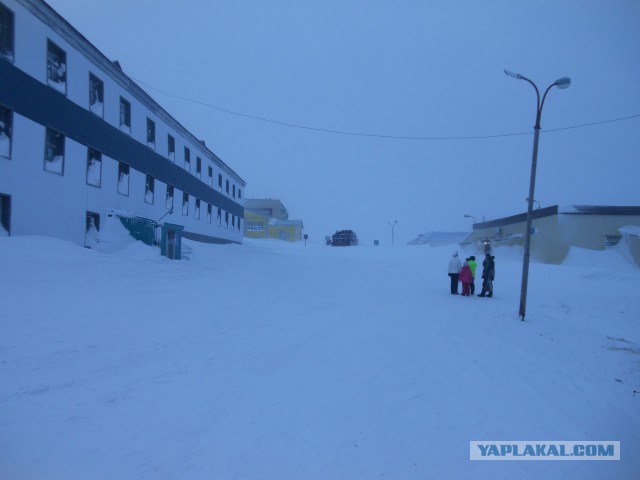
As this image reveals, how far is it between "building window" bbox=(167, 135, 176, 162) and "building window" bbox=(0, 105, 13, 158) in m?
11.8

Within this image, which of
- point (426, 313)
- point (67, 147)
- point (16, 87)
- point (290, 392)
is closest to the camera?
point (290, 392)

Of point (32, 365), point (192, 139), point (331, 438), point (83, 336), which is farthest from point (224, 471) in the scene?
point (192, 139)

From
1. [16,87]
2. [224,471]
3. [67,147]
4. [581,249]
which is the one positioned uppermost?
[16,87]

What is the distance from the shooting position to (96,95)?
1800 cm

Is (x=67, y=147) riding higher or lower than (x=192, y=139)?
lower

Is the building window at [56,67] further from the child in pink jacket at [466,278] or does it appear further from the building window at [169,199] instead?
the child in pink jacket at [466,278]

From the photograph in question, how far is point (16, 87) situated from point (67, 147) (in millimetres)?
2760

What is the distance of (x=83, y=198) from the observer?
16.9 meters

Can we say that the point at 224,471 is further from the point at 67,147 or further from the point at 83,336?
the point at 67,147

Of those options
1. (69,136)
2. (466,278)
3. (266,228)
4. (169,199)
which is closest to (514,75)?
(466,278)

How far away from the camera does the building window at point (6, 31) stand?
13.3 m

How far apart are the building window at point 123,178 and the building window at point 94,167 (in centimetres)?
160

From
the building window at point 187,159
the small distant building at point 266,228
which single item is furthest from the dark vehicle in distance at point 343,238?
the building window at point 187,159

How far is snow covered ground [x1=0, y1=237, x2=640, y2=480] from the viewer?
4.02 meters
